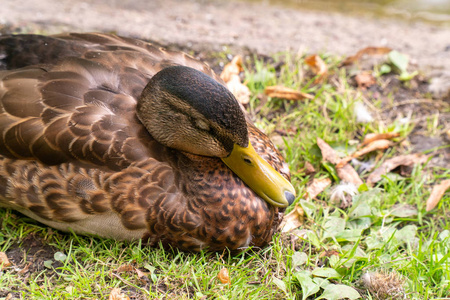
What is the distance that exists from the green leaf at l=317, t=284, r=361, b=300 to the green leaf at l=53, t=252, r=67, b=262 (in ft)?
4.61

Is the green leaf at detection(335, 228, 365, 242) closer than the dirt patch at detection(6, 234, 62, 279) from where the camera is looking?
No

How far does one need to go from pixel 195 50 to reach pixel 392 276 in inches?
103

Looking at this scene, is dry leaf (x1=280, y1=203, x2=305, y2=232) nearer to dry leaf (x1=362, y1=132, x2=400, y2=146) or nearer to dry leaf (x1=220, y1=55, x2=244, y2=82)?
dry leaf (x1=362, y1=132, x2=400, y2=146)

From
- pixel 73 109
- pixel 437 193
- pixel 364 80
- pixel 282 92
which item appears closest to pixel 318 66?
pixel 364 80

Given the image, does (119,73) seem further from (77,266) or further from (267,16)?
(267,16)

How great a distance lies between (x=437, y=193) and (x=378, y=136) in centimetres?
61

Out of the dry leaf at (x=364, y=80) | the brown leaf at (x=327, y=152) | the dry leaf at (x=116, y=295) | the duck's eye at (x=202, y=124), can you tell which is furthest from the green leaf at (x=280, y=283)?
the dry leaf at (x=364, y=80)

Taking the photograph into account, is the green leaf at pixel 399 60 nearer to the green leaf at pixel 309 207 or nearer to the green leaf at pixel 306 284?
the green leaf at pixel 309 207

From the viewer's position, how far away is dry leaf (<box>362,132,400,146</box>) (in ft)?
12.3

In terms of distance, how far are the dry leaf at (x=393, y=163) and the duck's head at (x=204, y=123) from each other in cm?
99

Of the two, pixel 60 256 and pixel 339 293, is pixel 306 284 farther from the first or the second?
pixel 60 256

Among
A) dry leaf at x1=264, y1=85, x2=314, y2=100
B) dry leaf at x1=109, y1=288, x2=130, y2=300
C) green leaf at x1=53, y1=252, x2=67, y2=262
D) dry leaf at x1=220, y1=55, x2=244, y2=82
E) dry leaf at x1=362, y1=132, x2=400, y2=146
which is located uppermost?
dry leaf at x1=220, y1=55, x2=244, y2=82

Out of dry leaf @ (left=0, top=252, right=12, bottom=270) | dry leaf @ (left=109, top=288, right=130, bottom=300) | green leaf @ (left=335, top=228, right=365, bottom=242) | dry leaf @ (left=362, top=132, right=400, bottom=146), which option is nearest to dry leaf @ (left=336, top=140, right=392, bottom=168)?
dry leaf @ (left=362, top=132, right=400, bottom=146)

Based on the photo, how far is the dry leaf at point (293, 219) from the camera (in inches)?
122
